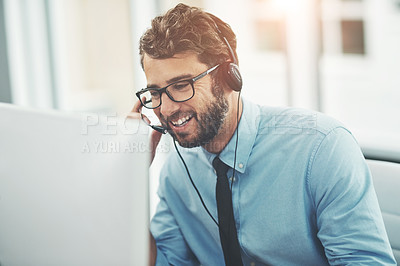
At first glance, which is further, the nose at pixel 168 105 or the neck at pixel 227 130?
the neck at pixel 227 130

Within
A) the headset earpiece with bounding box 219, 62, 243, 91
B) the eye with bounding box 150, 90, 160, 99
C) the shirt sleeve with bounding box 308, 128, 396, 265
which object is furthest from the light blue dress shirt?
the eye with bounding box 150, 90, 160, 99

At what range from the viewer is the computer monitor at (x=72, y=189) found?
0.58m

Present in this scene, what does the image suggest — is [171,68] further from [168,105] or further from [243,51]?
[243,51]

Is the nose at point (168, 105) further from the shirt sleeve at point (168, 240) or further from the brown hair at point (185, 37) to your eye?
the shirt sleeve at point (168, 240)

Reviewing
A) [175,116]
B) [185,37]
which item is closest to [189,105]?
[175,116]

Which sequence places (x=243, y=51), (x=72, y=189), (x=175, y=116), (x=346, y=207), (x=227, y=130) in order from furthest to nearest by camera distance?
(x=243, y=51), (x=227, y=130), (x=175, y=116), (x=346, y=207), (x=72, y=189)

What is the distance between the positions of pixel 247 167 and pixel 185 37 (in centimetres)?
37

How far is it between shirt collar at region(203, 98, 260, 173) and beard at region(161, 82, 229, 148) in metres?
0.06

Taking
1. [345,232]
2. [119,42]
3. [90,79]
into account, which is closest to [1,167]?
[345,232]

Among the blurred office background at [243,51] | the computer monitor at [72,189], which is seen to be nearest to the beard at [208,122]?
the computer monitor at [72,189]

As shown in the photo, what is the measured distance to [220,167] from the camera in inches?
45.3

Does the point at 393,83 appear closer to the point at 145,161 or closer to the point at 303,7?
the point at 303,7

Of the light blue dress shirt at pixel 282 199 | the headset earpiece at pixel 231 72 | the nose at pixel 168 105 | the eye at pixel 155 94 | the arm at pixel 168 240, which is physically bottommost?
the arm at pixel 168 240

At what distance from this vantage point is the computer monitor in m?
0.58
